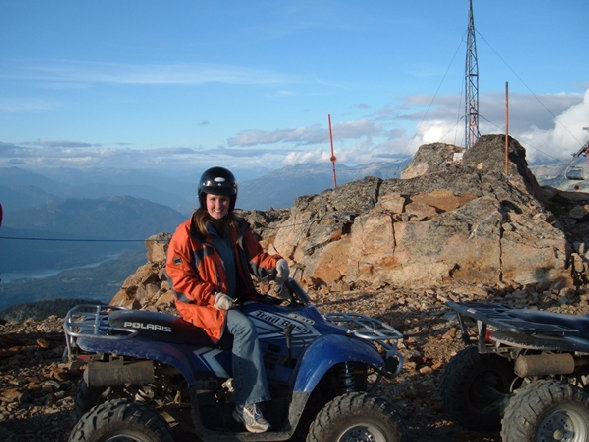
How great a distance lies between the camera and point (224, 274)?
14.7 feet

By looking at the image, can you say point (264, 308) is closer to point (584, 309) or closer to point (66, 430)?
point (66, 430)

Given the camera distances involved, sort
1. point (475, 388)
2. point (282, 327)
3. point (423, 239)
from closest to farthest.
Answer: point (282, 327), point (475, 388), point (423, 239)

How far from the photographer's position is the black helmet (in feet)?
14.6

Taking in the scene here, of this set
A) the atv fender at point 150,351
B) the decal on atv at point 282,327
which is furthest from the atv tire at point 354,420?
the atv fender at point 150,351

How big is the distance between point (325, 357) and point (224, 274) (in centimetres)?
104

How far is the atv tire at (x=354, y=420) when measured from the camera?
3.98 meters

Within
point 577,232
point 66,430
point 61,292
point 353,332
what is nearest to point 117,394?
point 66,430

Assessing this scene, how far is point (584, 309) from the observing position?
946 centimetres

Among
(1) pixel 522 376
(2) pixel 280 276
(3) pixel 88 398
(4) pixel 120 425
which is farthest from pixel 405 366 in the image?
(4) pixel 120 425

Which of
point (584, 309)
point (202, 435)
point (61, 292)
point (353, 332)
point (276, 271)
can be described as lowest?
point (61, 292)

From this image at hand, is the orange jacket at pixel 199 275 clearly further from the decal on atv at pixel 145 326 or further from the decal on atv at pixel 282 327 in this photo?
the decal on atv at pixel 282 327

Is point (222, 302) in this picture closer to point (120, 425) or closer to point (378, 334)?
point (120, 425)

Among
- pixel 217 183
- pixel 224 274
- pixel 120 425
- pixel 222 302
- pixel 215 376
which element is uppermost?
pixel 217 183

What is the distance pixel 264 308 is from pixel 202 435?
3.41ft
